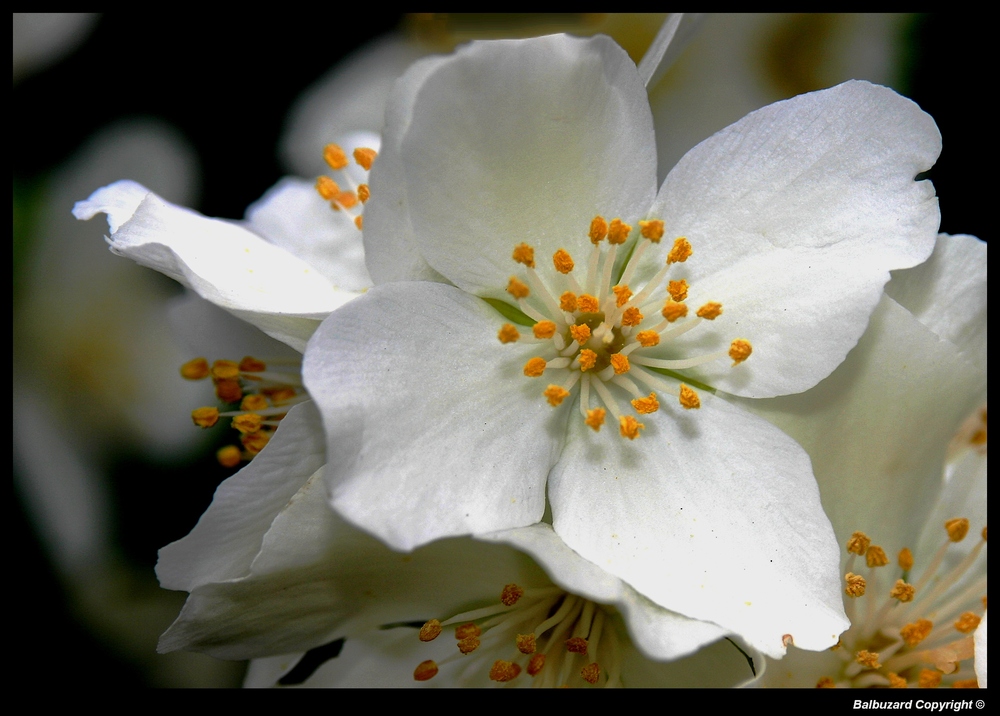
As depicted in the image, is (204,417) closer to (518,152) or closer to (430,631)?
(430,631)

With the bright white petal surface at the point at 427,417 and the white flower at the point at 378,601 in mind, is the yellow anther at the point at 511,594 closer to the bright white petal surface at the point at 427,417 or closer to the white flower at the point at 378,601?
the white flower at the point at 378,601

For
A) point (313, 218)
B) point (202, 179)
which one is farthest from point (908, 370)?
point (202, 179)

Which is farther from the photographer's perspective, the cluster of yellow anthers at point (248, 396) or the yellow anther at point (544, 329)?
the cluster of yellow anthers at point (248, 396)

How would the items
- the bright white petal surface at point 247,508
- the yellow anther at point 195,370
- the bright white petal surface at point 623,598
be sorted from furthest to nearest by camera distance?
the yellow anther at point 195,370, the bright white petal surface at point 247,508, the bright white petal surface at point 623,598

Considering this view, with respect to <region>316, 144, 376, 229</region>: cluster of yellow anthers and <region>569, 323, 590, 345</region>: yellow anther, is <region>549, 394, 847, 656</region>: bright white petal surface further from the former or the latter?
<region>316, 144, 376, 229</region>: cluster of yellow anthers

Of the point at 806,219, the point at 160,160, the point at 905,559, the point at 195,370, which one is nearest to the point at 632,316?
the point at 806,219

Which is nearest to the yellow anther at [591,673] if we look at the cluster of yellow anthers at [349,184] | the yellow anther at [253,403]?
the yellow anther at [253,403]

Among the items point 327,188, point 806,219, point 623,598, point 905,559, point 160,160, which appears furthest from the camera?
point 160,160
